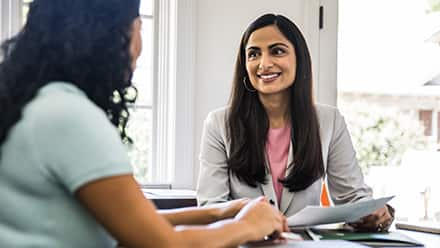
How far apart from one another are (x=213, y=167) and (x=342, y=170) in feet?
1.26

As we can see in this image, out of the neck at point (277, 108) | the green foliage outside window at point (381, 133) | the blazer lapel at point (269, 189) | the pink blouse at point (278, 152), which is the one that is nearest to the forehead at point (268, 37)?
the neck at point (277, 108)

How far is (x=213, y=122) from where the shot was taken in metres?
1.79

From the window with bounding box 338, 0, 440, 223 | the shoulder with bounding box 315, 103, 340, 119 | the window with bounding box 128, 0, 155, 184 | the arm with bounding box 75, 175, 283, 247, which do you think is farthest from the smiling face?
the window with bounding box 338, 0, 440, 223

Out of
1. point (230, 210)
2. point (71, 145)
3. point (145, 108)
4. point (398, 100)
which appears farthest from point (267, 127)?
point (398, 100)

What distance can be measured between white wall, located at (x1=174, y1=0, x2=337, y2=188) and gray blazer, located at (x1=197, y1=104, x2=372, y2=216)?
0.76 meters

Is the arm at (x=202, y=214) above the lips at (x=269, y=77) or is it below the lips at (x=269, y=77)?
below

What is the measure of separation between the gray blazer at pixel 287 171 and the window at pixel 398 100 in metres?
2.60

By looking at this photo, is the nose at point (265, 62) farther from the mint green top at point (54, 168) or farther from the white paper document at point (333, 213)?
the mint green top at point (54, 168)

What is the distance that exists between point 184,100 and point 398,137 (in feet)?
9.74

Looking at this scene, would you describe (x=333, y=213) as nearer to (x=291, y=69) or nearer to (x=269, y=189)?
(x=269, y=189)

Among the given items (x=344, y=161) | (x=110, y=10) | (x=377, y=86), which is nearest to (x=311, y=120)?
(x=344, y=161)

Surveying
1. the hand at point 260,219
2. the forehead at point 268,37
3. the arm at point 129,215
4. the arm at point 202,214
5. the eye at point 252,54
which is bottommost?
the arm at point 202,214

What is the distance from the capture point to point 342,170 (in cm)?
173

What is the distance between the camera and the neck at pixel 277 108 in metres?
1.80
